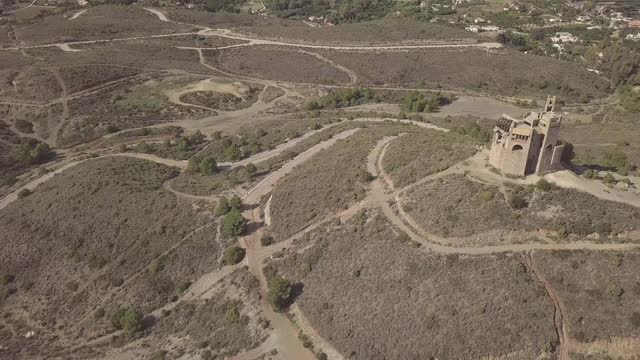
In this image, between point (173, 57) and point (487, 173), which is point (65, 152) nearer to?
point (173, 57)

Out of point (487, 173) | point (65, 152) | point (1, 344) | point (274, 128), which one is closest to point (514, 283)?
point (487, 173)

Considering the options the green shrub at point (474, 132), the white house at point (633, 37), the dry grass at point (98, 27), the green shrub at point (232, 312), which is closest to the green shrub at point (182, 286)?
the green shrub at point (232, 312)

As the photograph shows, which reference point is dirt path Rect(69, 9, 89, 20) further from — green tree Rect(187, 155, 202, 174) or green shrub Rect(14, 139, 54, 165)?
green tree Rect(187, 155, 202, 174)


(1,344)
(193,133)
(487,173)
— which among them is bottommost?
(1,344)

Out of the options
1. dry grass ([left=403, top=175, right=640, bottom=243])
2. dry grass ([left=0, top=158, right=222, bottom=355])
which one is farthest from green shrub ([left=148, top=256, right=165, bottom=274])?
dry grass ([left=403, top=175, right=640, bottom=243])

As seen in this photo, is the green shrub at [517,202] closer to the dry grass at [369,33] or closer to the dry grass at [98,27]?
the dry grass at [369,33]

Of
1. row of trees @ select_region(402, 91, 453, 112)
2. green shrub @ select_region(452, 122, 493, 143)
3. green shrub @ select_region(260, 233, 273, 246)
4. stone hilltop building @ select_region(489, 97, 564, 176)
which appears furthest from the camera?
row of trees @ select_region(402, 91, 453, 112)

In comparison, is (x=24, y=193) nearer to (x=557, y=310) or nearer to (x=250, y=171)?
(x=250, y=171)
